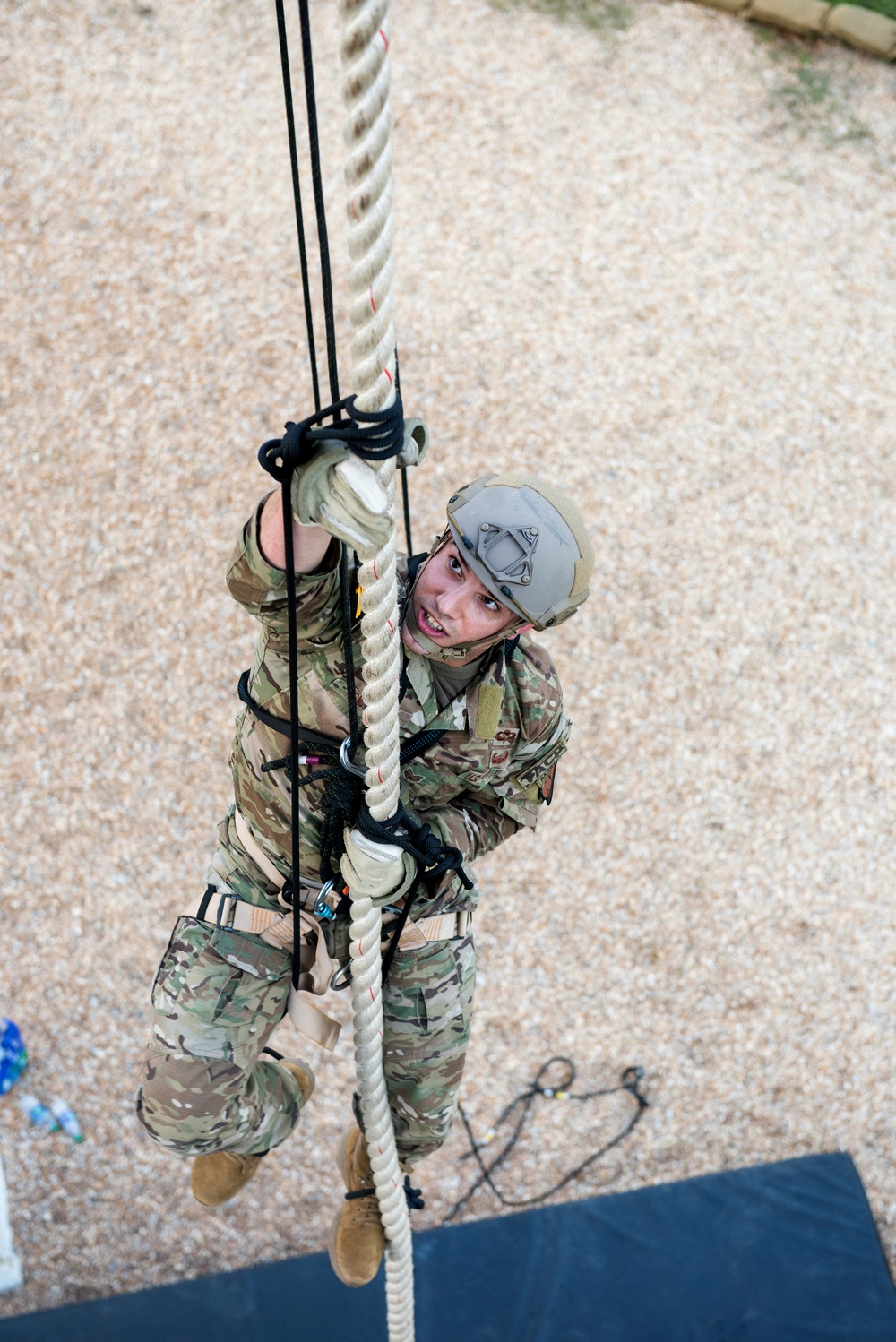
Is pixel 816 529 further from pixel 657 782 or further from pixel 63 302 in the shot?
pixel 63 302

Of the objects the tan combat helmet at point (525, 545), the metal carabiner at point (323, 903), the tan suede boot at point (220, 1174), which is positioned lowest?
the tan suede boot at point (220, 1174)

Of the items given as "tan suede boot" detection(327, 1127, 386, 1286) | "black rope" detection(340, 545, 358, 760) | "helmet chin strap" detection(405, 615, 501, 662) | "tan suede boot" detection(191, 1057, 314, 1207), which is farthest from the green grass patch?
"tan suede boot" detection(191, 1057, 314, 1207)

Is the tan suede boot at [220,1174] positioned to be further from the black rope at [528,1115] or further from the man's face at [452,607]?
the man's face at [452,607]

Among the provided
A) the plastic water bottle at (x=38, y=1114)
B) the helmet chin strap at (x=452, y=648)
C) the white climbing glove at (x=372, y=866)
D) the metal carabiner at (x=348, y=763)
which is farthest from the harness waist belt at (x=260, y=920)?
the plastic water bottle at (x=38, y=1114)

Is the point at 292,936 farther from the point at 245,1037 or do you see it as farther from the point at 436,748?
the point at 436,748

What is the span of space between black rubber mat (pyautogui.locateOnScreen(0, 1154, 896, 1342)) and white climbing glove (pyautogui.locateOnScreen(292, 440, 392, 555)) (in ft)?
10.5

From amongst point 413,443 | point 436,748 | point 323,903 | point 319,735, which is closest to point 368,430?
point 413,443

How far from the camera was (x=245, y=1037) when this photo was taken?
289cm

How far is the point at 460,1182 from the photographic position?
4.52 m

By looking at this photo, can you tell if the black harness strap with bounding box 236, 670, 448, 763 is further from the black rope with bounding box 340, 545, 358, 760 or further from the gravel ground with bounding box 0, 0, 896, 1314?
the gravel ground with bounding box 0, 0, 896, 1314

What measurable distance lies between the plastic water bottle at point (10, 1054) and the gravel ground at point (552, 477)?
100mm

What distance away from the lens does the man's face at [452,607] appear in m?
2.44

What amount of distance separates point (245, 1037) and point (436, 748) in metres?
0.92

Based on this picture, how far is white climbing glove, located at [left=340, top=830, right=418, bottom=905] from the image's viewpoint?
7.94 feet
